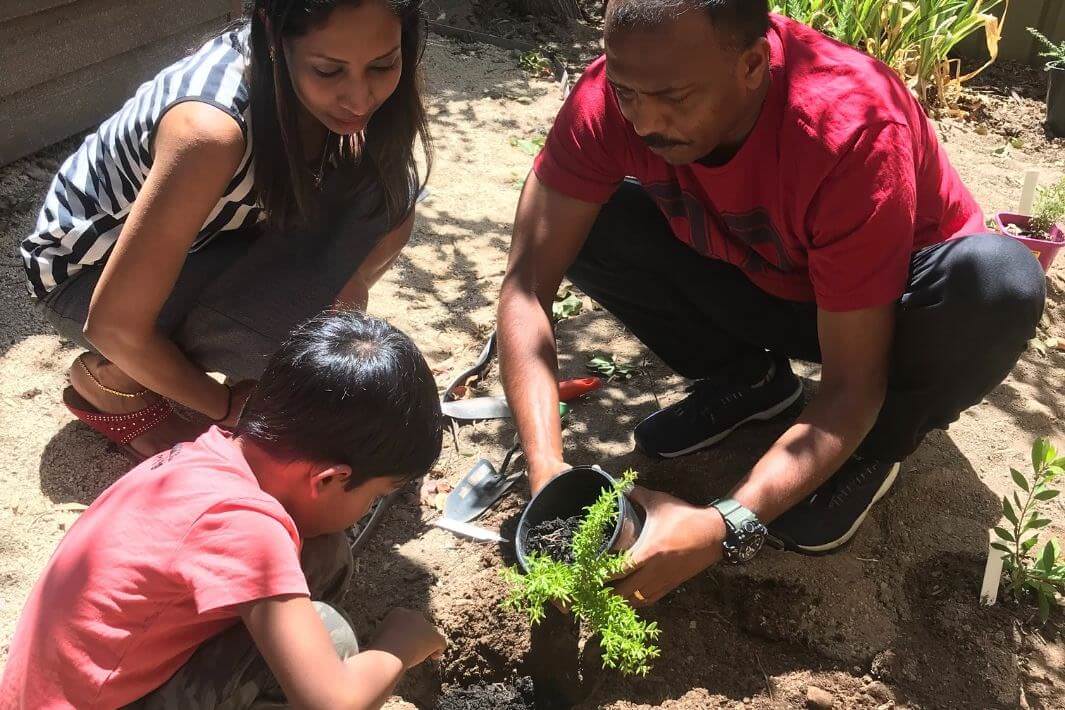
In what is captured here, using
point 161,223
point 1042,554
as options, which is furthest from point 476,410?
point 1042,554

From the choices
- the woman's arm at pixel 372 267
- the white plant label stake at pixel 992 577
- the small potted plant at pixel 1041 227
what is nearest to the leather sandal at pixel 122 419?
the woman's arm at pixel 372 267

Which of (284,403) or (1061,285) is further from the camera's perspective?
(1061,285)

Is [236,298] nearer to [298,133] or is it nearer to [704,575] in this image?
[298,133]

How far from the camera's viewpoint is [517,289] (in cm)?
245

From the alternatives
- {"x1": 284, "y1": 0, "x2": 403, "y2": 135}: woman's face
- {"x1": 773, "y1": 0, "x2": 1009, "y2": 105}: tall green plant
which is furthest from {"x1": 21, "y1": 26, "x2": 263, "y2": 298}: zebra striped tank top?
{"x1": 773, "y1": 0, "x2": 1009, "y2": 105}: tall green plant

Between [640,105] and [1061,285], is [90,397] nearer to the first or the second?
[640,105]

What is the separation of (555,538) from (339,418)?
0.52 m

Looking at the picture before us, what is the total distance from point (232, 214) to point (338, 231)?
0.33 metres

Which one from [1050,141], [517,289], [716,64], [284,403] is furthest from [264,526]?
[1050,141]

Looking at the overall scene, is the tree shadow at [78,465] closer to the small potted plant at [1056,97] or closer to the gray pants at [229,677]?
the gray pants at [229,677]

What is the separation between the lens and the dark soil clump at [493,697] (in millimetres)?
2240

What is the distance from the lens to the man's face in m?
1.93

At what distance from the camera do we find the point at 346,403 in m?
1.72

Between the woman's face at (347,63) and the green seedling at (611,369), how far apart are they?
1.23 meters
